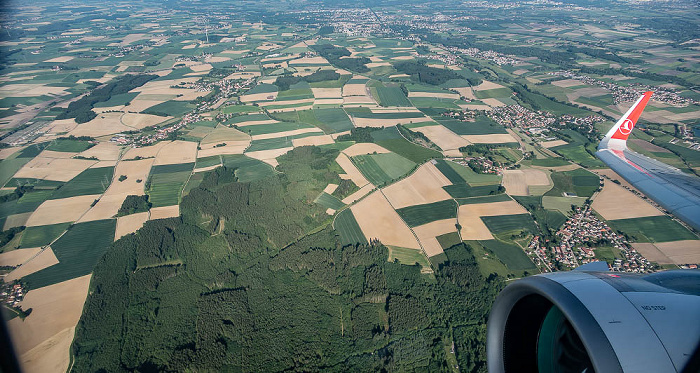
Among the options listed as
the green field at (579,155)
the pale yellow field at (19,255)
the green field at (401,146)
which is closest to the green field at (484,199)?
the green field at (401,146)

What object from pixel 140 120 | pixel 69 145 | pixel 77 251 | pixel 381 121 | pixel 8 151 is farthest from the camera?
pixel 140 120

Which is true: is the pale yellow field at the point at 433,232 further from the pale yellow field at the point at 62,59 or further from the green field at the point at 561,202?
the pale yellow field at the point at 62,59

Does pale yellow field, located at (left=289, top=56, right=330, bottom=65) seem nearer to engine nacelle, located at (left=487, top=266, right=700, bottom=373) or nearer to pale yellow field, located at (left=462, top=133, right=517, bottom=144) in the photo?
pale yellow field, located at (left=462, top=133, right=517, bottom=144)

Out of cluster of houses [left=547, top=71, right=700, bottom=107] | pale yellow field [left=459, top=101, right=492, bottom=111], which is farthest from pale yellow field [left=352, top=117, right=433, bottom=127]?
cluster of houses [left=547, top=71, right=700, bottom=107]

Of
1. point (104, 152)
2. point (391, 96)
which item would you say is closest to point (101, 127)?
point (104, 152)

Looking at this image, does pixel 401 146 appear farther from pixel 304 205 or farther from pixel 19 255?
pixel 19 255

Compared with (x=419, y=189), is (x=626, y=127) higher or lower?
higher
